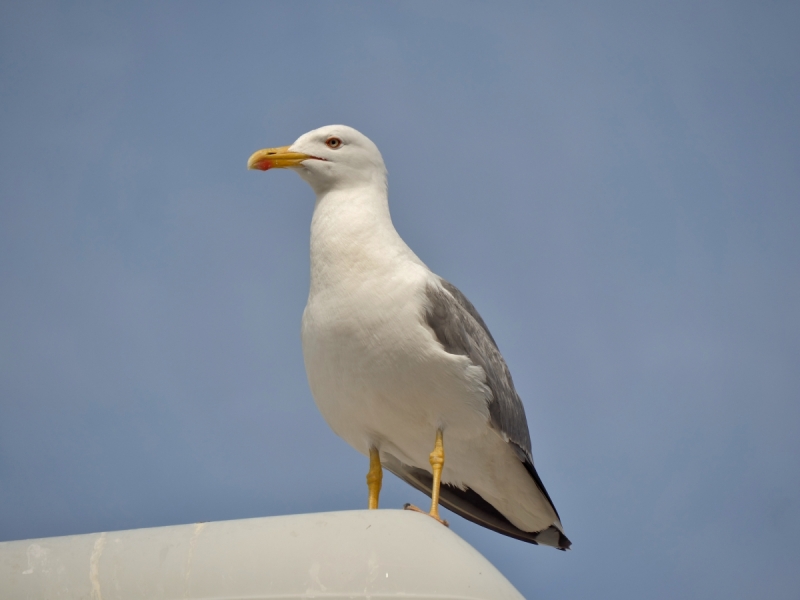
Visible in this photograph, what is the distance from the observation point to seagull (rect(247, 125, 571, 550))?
5039 millimetres

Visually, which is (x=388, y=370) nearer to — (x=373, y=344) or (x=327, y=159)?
(x=373, y=344)

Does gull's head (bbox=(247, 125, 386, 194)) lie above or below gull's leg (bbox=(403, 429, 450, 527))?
above

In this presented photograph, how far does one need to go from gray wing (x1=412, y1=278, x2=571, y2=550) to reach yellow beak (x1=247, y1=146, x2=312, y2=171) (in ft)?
4.17

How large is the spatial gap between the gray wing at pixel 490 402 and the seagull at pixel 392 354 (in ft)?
0.04

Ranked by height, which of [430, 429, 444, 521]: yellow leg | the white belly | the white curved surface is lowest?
the white curved surface

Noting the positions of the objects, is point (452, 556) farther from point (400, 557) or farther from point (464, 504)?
point (464, 504)

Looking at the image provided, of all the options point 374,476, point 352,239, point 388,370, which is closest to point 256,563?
point 388,370

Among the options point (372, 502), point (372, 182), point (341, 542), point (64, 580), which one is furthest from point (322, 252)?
point (64, 580)

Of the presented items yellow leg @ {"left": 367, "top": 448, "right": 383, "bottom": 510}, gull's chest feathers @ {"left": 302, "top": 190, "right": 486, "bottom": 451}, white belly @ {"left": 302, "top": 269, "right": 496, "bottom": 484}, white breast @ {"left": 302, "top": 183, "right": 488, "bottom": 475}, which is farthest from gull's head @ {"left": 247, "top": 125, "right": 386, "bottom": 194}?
yellow leg @ {"left": 367, "top": 448, "right": 383, "bottom": 510}

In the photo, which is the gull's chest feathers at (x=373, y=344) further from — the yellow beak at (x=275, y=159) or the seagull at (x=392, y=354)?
the yellow beak at (x=275, y=159)

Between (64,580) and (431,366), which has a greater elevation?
(431,366)

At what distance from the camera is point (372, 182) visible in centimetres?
587

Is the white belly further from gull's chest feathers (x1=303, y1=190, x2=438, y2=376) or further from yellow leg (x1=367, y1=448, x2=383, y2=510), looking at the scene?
yellow leg (x1=367, y1=448, x2=383, y2=510)

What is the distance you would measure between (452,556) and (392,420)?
130 cm
